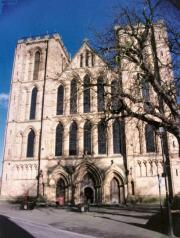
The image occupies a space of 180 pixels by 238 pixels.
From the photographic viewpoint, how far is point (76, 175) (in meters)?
27.5

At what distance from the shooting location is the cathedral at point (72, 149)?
26.2m

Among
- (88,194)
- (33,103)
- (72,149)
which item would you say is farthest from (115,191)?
(33,103)

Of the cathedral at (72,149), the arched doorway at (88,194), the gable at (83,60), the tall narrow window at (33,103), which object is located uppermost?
the gable at (83,60)

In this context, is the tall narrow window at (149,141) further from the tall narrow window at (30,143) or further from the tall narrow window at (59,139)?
the tall narrow window at (30,143)

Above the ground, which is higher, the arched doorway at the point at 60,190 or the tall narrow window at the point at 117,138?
the tall narrow window at the point at 117,138

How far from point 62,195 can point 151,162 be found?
33.5ft

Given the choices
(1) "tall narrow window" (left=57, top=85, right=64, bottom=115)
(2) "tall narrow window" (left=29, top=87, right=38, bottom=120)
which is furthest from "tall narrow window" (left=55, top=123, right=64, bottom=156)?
(2) "tall narrow window" (left=29, top=87, right=38, bottom=120)

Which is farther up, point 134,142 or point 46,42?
point 46,42

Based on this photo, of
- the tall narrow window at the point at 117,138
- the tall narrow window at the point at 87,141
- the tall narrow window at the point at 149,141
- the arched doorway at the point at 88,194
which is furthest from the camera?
the tall narrow window at the point at 87,141

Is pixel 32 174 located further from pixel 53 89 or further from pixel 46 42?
pixel 46 42

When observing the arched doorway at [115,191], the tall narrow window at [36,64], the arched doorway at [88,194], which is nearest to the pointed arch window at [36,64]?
the tall narrow window at [36,64]

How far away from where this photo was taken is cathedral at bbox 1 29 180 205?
2620 cm

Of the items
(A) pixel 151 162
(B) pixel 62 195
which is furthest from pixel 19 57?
(A) pixel 151 162

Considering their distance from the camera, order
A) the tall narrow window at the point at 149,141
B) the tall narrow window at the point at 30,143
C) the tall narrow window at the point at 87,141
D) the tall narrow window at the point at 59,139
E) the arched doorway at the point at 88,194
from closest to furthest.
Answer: the tall narrow window at the point at 149,141 < the arched doorway at the point at 88,194 < the tall narrow window at the point at 87,141 < the tall narrow window at the point at 59,139 < the tall narrow window at the point at 30,143
